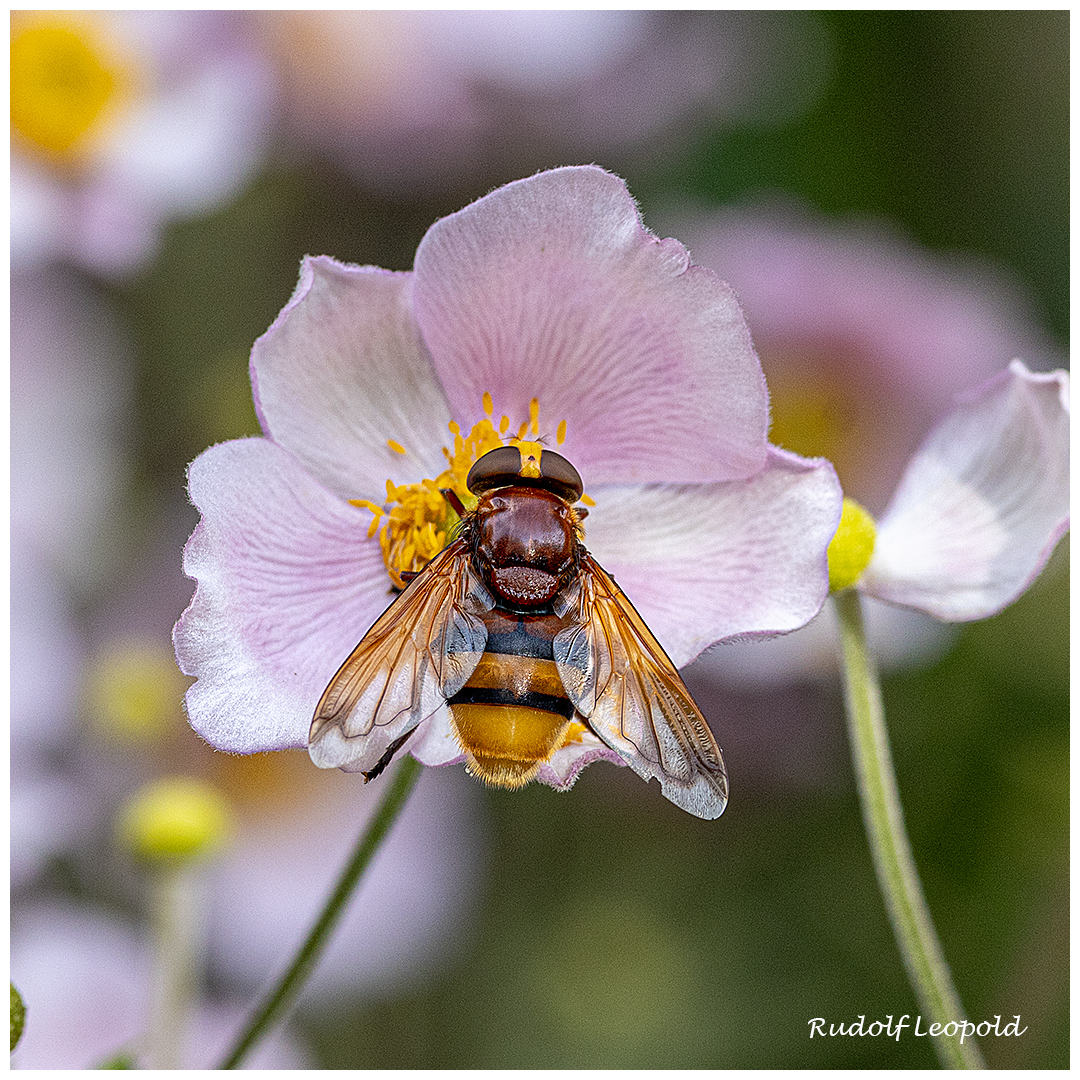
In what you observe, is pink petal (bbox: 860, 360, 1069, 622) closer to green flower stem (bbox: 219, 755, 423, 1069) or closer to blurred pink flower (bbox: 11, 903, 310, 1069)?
green flower stem (bbox: 219, 755, 423, 1069)

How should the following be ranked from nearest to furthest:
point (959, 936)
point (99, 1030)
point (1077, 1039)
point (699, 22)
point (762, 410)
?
point (762, 410), point (1077, 1039), point (99, 1030), point (959, 936), point (699, 22)

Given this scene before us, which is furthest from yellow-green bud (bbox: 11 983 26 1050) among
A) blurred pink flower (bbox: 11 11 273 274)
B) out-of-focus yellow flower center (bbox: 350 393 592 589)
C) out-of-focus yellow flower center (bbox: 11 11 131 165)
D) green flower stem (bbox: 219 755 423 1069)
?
out-of-focus yellow flower center (bbox: 11 11 131 165)

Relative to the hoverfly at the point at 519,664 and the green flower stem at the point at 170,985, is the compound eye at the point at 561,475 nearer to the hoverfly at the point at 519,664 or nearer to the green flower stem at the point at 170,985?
the hoverfly at the point at 519,664

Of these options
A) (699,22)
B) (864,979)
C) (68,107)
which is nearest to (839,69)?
(699,22)

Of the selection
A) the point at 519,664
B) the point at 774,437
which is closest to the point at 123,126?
the point at 774,437

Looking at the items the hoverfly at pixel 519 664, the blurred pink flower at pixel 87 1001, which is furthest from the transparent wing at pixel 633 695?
the blurred pink flower at pixel 87 1001

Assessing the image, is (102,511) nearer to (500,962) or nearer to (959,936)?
(500,962)
